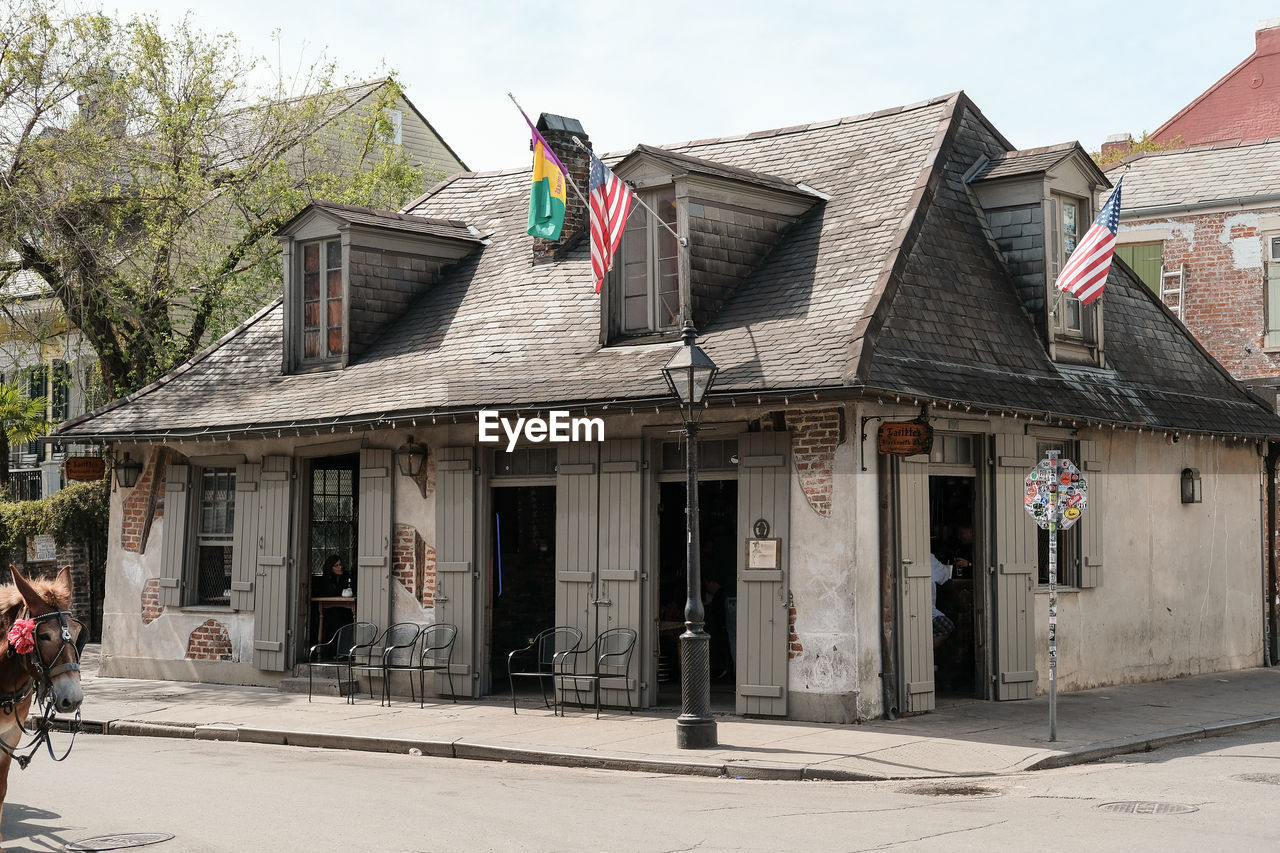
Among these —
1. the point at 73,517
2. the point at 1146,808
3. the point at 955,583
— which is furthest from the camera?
the point at 73,517

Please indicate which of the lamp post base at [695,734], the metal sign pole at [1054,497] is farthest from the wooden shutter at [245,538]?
the metal sign pole at [1054,497]

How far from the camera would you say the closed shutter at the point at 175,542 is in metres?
17.3

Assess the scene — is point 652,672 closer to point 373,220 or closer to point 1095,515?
point 1095,515

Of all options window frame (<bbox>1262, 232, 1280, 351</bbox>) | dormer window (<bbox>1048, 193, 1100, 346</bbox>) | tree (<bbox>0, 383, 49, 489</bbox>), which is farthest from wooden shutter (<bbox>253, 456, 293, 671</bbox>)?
window frame (<bbox>1262, 232, 1280, 351</bbox>)

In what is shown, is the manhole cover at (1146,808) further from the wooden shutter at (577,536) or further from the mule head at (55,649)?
the wooden shutter at (577,536)

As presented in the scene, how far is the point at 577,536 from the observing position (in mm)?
14445

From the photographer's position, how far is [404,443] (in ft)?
51.1

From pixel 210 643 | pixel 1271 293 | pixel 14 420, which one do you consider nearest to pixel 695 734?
pixel 210 643

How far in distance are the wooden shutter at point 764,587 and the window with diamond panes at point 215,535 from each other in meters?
7.31

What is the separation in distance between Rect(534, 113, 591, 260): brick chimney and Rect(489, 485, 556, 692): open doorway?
3060 millimetres

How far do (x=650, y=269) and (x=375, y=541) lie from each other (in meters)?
4.41

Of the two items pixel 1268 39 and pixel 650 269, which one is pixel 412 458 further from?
pixel 1268 39

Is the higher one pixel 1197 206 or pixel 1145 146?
pixel 1145 146
